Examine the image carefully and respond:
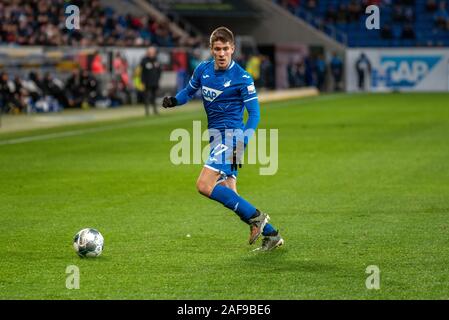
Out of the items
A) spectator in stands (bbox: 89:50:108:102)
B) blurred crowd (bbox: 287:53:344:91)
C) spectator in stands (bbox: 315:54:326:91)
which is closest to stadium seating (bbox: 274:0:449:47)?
blurred crowd (bbox: 287:53:344:91)


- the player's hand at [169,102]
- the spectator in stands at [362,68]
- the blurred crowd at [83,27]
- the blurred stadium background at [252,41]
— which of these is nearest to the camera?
the player's hand at [169,102]

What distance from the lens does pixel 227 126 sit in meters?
10.5

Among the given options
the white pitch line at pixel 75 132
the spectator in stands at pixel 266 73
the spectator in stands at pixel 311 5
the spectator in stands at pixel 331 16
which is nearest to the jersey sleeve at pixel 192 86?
the white pitch line at pixel 75 132

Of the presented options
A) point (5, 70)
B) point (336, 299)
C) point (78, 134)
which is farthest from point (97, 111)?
point (336, 299)

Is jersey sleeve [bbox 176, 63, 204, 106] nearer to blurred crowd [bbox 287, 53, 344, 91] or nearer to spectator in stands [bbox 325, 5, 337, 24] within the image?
blurred crowd [bbox 287, 53, 344, 91]

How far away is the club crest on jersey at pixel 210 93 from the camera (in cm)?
1048

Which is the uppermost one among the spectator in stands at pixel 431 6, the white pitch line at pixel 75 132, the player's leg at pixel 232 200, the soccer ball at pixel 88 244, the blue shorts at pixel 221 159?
the spectator in stands at pixel 431 6

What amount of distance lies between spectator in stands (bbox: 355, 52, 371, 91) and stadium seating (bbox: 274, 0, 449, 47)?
2.06 meters

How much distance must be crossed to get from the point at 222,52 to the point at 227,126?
0.77m

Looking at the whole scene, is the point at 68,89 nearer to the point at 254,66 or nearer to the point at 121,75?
the point at 121,75

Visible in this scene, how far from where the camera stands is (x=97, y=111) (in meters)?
37.0

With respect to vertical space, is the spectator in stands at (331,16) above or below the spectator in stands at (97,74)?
above

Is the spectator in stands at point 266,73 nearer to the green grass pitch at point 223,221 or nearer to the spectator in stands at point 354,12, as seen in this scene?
the spectator in stands at point 354,12

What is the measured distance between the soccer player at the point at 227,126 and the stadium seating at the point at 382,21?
4534 centimetres
